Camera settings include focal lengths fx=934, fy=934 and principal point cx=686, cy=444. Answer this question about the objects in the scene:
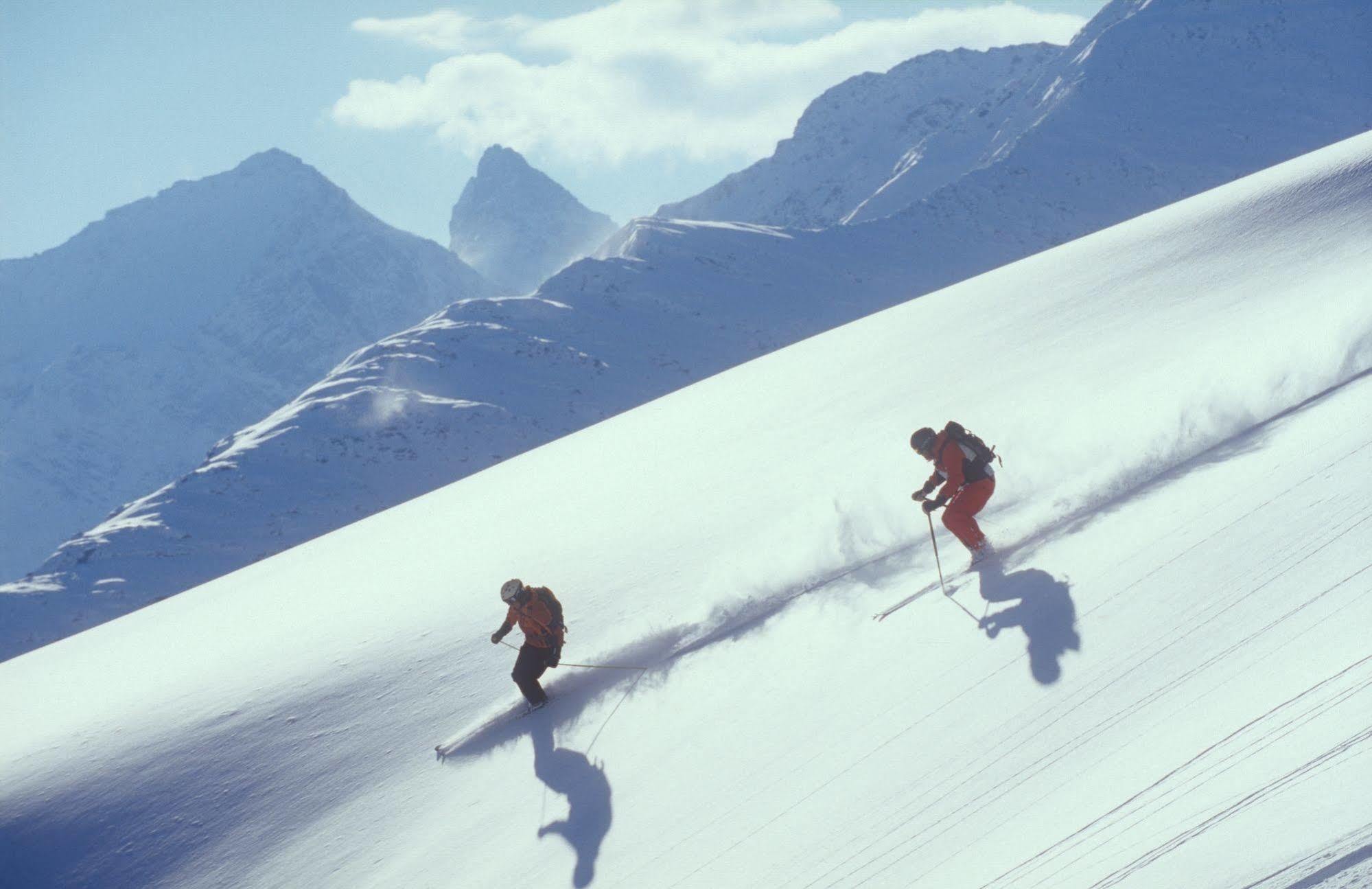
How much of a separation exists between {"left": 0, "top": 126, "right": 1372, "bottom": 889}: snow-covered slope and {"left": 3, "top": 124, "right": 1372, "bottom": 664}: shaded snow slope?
11207 centimetres

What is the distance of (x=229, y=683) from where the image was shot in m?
10.7

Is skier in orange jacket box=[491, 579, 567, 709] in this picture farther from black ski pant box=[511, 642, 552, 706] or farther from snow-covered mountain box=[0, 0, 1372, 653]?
snow-covered mountain box=[0, 0, 1372, 653]

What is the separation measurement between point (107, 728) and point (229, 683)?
1242 mm

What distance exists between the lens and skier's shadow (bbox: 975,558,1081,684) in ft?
22.8

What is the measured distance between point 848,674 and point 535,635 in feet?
9.65

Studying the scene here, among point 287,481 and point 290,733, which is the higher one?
point 287,481

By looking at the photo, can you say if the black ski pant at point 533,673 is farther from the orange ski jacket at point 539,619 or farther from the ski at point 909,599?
the ski at point 909,599

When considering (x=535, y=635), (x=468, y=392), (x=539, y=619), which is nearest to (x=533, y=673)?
(x=535, y=635)

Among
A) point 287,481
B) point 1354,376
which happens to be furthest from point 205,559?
point 1354,376

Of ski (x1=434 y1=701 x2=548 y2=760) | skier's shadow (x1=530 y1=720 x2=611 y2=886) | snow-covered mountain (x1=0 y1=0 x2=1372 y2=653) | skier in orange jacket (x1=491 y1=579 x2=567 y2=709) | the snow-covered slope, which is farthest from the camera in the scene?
snow-covered mountain (x1=0 y1=0 x2=1372 y2=653)

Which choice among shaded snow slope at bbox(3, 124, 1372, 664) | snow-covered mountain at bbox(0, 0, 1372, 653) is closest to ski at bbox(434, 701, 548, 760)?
shaded snow slope at bbox(3, 124, 1372, 664)

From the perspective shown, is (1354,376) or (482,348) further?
(482,348)

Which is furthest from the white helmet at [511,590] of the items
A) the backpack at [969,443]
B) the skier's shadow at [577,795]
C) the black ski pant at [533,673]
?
the backpack at [969,443]

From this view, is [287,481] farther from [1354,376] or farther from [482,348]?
[1354,376]
